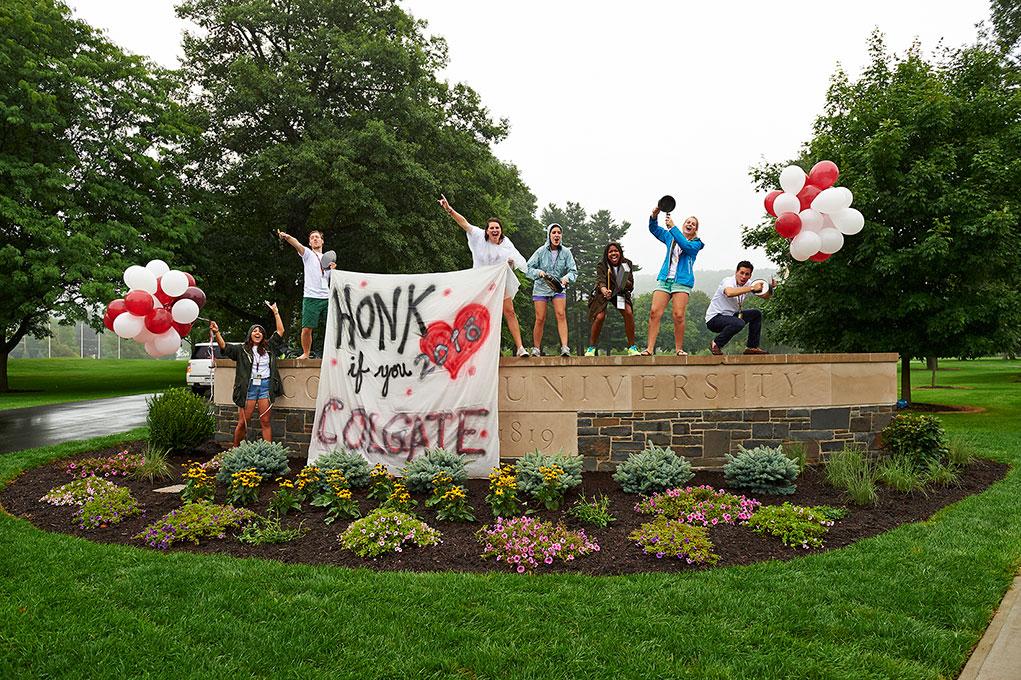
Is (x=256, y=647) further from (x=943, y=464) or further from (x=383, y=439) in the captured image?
(x=943, y=464)

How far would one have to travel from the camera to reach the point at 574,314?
5906cm

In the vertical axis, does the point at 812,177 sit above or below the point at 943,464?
above

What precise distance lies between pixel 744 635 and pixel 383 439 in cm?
498

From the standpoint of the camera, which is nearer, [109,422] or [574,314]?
[109,422]

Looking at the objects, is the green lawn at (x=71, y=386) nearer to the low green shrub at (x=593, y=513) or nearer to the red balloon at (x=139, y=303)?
the red balloon at (x=139, y=303)

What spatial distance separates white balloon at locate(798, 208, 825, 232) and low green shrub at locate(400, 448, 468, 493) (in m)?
4.87

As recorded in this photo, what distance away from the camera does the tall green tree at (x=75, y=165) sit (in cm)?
1888

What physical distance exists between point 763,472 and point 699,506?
1.26 metres

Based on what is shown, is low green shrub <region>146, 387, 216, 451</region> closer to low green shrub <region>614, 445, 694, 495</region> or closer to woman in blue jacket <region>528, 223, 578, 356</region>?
woman in blue jacket <region>528, 223, 578, 356</region>

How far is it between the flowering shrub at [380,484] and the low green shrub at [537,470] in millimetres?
1323

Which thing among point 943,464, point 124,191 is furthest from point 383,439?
point 124,191

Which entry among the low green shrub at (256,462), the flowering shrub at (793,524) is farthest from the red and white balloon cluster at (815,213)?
the low green shrub at (256,462)

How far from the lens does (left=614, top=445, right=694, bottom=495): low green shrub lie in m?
7.02

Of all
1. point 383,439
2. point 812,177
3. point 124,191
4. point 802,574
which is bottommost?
point 802,574
